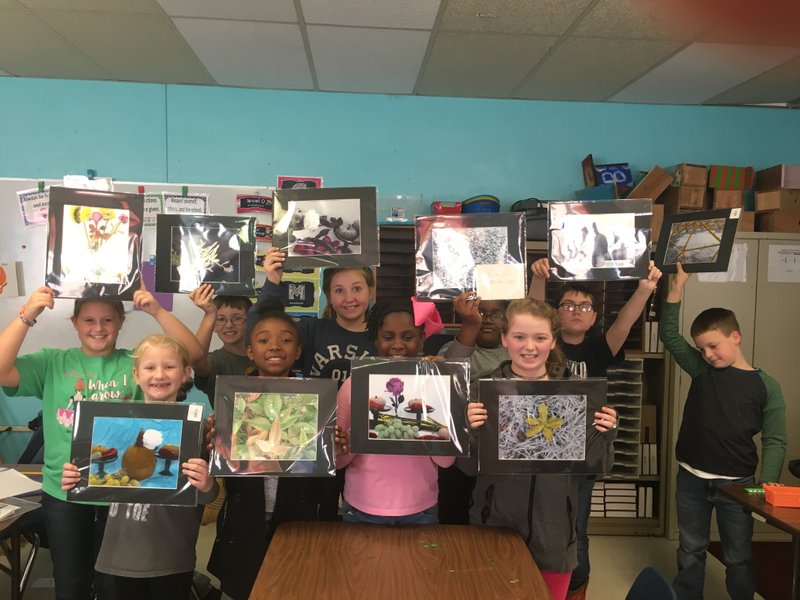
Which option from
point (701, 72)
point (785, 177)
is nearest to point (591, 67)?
point (701, 72)

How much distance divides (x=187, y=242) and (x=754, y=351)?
334cm

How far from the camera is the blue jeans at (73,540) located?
67.9 inches

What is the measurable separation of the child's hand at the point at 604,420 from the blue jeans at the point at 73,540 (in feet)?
5.08

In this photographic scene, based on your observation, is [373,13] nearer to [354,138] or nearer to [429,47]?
[429,47]

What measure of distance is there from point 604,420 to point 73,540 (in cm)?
170

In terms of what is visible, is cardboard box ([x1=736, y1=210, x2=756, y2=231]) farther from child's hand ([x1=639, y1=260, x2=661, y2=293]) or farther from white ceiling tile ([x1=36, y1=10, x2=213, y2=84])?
white ceiling tile ([x1=36, y1=10, x2=213, y2=84])

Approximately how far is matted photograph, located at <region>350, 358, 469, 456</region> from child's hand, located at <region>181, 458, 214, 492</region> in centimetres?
38

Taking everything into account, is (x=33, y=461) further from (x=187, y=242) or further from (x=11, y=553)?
Answer: (x=187, y=242)

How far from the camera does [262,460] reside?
1.39 metres

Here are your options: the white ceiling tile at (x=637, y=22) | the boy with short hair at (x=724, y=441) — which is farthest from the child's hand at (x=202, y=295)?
the white ceiling tile at (x=637, y=22)

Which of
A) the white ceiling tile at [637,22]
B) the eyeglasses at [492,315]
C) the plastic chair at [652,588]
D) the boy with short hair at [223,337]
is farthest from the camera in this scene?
the white ceiling tile at [637,22]

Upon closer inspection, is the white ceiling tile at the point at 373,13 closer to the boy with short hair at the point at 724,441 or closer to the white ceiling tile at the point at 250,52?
the white ceiling tile at the point at 250,52

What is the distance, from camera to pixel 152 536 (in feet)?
5.01

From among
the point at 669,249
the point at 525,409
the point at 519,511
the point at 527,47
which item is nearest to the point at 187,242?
the point at 525,409
